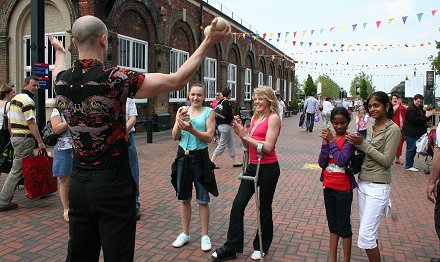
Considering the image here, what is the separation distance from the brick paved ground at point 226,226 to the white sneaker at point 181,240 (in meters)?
0.07

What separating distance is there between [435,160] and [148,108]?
1388 centimetres

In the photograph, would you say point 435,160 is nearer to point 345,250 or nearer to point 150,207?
point 345,250

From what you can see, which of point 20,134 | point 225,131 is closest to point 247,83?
point 225,131

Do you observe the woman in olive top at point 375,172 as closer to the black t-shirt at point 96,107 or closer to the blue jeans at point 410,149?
the black t-shirt at point 96,107

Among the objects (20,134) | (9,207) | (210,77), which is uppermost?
(210,77)

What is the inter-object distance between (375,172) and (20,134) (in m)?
4.92

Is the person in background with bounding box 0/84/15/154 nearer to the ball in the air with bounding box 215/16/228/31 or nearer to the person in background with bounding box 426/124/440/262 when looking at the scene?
the ball in the air with bounding box 215/16/228/31

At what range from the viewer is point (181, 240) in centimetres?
446

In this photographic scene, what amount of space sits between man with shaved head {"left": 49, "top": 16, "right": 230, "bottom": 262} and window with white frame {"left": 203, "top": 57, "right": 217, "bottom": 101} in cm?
1980

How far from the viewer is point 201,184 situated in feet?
14.2

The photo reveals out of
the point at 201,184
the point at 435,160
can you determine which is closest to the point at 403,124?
the point at 435,160

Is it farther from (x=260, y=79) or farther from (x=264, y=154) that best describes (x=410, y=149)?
(x=260, y=79)

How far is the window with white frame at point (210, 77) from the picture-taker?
2244 centimetres

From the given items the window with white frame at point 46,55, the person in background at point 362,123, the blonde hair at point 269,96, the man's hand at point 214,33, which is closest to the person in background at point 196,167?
the blonde hair at point 269,96
